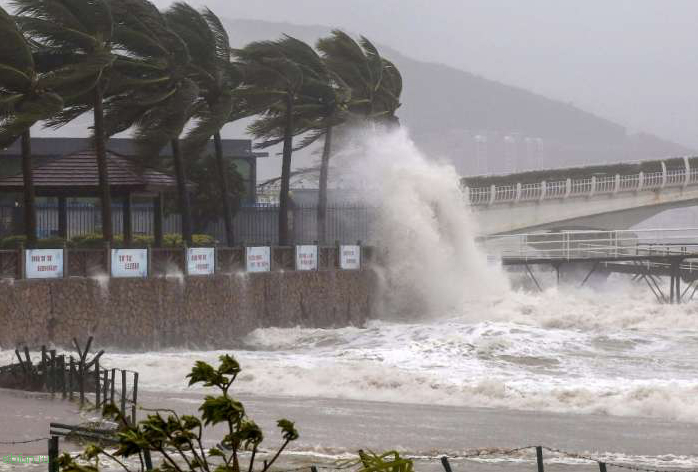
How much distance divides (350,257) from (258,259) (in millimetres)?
5205

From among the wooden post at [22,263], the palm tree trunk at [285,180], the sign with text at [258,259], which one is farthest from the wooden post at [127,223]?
the palm tree trunk at [285,180]

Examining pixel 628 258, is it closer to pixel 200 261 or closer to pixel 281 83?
pixel 281 83

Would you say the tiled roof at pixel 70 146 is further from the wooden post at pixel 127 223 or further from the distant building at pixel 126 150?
the wooden post at pixel 127 223

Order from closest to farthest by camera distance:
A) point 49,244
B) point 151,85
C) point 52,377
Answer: point 52,377 < point 49,244 < point 151,85

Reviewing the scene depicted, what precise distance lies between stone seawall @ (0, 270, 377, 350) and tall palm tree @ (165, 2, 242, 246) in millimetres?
3598

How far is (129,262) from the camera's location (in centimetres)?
2961

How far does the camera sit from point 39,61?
31.9m

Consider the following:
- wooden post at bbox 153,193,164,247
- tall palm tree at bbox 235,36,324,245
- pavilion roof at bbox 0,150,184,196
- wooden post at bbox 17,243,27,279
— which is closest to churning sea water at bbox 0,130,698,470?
wooden post at bbox 17,243,27,279

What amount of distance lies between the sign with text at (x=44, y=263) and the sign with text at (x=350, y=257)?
12.6 metres

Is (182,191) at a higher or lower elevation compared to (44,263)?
higher

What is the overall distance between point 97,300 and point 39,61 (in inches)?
259

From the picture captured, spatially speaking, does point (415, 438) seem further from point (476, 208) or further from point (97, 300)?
point (476, 208)

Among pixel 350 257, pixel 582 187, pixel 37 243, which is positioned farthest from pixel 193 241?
pixel 582 187

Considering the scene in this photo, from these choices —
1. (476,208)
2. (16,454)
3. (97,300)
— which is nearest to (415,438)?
(16,454)
